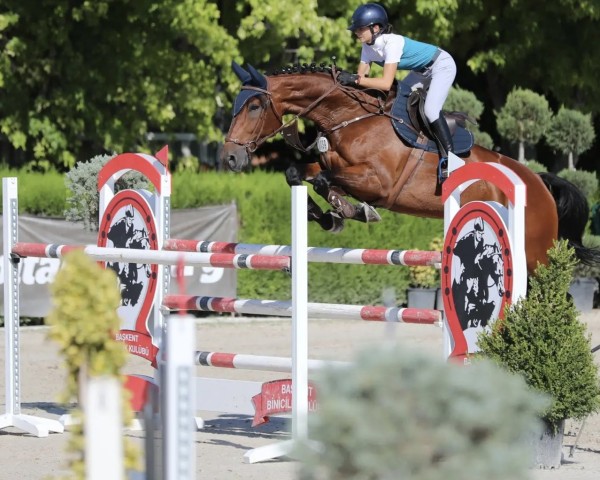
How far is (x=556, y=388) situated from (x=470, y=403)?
2.83 metres

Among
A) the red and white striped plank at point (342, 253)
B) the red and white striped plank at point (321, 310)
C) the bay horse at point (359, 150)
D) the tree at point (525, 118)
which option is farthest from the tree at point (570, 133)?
the red and white striped plank at point (321, 310)

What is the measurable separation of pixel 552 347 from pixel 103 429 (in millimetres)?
2975

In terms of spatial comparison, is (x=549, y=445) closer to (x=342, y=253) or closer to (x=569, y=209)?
(x=342, y=253)

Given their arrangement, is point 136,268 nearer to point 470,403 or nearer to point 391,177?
point 391,177

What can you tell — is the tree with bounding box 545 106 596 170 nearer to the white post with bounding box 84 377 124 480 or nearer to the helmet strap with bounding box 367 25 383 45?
the helmet strap with bounding box 367 25 383 45

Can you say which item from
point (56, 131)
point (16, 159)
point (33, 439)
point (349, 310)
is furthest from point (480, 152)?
point (16, 159)

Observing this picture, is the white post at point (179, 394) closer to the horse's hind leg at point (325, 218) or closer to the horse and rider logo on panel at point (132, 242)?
the horse and rider logo on panel at point (132, 242)

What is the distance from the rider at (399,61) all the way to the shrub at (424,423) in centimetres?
477

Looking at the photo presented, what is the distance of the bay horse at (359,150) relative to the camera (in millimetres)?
6840

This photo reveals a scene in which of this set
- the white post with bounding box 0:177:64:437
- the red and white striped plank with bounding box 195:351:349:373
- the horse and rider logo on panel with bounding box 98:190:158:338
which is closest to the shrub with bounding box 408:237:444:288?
the horse and rider logo on panel with bounding box 98:190:158:338

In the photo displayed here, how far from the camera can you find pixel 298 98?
23.3 ft

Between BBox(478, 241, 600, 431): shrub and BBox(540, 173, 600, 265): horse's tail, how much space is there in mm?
2444

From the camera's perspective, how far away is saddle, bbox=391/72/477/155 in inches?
282

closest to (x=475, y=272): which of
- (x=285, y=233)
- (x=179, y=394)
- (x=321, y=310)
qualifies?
(x=321, y=310)
